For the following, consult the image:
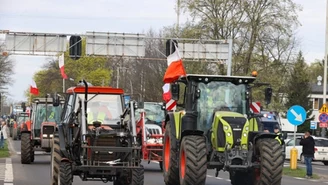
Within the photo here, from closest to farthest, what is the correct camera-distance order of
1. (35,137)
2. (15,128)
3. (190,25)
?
(35,137), (190,25), (15,128)

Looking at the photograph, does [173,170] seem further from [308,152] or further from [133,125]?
[308,152]

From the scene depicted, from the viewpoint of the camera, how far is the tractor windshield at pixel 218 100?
1900 cm

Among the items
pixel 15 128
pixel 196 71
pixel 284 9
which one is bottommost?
pixel 15 128

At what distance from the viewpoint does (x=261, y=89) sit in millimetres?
62219

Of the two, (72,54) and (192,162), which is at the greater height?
(72,54)

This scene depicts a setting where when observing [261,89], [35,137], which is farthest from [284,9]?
[35,137]

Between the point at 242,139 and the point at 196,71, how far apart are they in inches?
1705

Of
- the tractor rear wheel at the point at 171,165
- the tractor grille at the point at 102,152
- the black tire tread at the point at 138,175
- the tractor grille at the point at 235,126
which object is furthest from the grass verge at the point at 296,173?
the tractor grille at the point at 102,152

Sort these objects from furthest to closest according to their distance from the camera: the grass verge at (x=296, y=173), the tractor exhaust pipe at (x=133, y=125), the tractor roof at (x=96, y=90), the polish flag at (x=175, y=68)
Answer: the grass verge at (x=296, y=173)
the polish flag at (x=175, y=68)
the tractor roof at (x=96, y=90)
the tractor exhaust pipe at (x=133, y=125)

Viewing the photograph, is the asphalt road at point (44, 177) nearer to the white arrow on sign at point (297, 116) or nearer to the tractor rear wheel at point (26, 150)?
the tractor rear wheel at point (26, 150)

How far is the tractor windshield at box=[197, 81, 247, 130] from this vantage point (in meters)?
19.0

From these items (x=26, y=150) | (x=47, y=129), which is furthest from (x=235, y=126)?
(x=26, y=150)

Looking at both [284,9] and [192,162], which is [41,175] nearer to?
[192,162]

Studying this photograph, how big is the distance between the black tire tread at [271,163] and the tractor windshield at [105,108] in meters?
3.53
